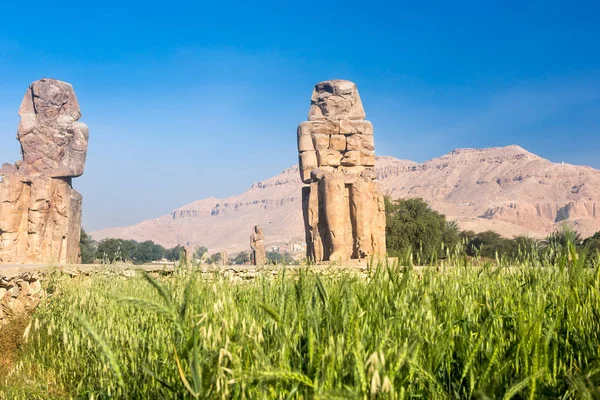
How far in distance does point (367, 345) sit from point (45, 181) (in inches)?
517

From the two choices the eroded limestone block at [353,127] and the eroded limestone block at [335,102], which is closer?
the eroded limestone block at [353,127]

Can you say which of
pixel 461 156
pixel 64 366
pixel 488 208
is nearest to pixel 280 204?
pixel 461 156

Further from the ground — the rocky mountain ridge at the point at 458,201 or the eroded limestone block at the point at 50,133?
the rocky mountain ridge at the point at 458,201

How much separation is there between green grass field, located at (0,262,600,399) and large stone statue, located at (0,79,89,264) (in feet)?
34.3

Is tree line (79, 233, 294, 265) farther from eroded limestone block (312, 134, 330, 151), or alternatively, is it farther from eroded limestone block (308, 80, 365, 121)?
eroded limestone block (312, 134, 330, 151)

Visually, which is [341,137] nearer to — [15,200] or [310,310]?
[15,200]

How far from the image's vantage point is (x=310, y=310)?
7.96 ft

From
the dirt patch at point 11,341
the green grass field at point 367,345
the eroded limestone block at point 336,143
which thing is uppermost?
the eroded limestone block at point 336,143

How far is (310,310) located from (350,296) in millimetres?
290

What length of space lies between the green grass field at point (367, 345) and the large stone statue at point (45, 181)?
34.3 ft

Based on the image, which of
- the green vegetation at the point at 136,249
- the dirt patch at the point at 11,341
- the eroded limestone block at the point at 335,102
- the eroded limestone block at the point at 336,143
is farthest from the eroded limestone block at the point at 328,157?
the green vegetation at the point at 136,249

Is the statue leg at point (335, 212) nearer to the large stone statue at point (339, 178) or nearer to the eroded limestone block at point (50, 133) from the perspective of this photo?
the large stone statue at point (339, 178)

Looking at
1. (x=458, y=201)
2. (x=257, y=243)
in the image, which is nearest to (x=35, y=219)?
(x=257, y=243)

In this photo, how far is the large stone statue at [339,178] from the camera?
13156 mm
